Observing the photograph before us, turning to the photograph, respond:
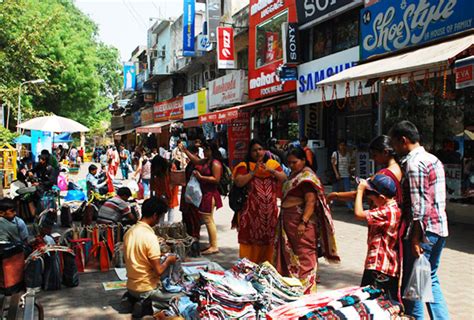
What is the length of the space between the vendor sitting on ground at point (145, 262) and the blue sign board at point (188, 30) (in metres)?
18.6

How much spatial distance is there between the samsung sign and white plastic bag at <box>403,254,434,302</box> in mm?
7482

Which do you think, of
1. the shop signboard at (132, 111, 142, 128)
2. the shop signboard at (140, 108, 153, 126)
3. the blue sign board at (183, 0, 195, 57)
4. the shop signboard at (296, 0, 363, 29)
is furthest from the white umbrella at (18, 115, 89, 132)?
the shop signboard at (132, 111, 142, 128)

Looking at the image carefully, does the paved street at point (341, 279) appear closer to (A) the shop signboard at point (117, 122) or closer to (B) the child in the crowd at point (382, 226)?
(B) the child in the crowd at point (382, 226)

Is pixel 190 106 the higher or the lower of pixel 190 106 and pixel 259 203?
the higher

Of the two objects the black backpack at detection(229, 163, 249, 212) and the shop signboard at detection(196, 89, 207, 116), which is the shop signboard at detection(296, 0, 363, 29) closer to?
the black backpack at detection(229, 163, 249, 212)

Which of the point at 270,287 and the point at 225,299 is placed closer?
the point at 225,299

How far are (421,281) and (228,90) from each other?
52.3 ft

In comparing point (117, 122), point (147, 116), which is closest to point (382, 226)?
point (147, 116)

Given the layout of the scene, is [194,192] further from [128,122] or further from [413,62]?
[128,122]

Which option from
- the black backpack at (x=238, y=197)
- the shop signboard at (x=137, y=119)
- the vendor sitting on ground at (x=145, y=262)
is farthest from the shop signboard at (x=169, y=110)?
the vendor sitting on ground at (x=145, y=262)

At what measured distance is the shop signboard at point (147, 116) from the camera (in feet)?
106

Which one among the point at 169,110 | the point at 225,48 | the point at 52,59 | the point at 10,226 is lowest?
the point at 10,226

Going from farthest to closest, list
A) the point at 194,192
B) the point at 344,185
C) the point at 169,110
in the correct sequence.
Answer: the point at 169,110
the point at 344,185
the point at 194,192

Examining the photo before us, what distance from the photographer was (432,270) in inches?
133
